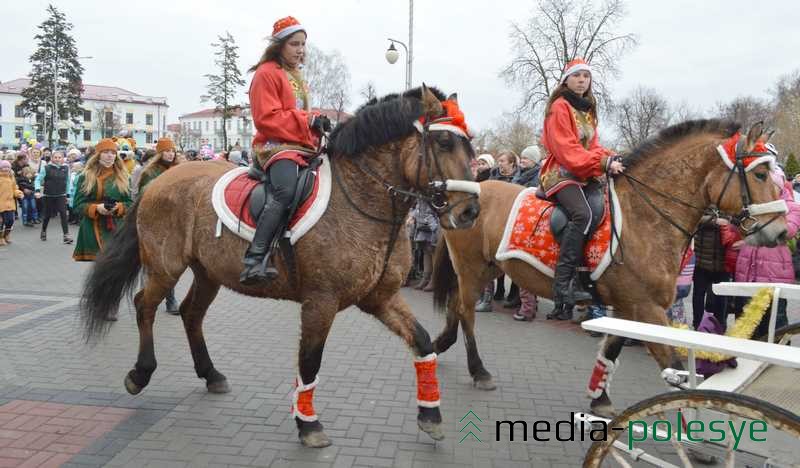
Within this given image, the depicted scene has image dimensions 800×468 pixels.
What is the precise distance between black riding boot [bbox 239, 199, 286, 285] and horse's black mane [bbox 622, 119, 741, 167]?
2.63 meters

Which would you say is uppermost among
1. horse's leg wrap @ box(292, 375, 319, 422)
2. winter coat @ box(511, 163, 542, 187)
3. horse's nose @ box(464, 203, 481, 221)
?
winter coat @ box(511, 163, 542, 187)

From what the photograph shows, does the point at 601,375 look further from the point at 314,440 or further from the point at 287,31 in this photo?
the point at 287,31

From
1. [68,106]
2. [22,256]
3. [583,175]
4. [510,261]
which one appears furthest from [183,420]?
[68,106]

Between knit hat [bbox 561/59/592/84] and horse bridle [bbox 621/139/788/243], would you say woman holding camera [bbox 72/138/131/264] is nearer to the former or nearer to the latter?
knit hat [bbox 561/59/592/84]

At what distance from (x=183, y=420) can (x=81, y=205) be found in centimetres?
420

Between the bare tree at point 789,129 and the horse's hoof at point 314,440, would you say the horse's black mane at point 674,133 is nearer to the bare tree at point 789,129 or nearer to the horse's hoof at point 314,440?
the horse's hoof at point 314,440

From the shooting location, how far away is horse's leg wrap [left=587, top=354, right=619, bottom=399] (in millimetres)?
4348

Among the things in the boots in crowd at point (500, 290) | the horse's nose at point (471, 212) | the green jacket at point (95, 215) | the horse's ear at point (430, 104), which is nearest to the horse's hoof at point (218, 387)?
Answer: the horse's nose at point (471, 212)

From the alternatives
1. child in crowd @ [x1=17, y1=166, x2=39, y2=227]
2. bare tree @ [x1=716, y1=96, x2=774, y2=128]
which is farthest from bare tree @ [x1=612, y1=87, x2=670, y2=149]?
child in crowd @ [x1=17, y1=166, x2=39, y2=227]

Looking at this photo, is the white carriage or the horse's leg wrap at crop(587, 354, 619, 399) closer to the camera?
the white carriage

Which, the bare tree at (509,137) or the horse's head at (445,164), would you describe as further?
the bare tree at (509,137)

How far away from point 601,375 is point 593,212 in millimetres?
1230

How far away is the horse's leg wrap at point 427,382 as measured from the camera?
3.95 meters

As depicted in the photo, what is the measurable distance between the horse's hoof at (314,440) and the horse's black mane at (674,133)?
298cm
